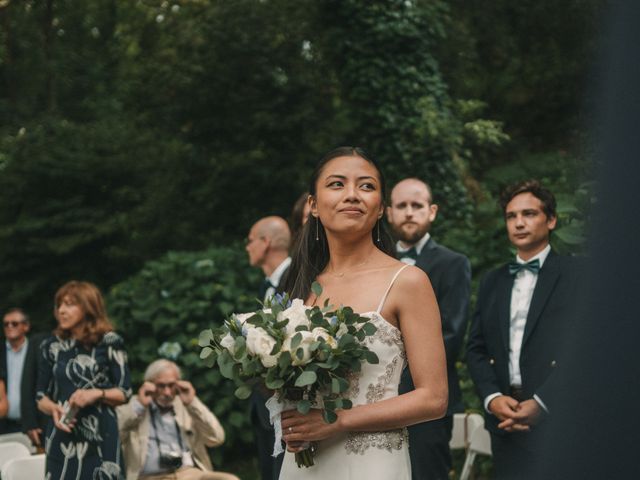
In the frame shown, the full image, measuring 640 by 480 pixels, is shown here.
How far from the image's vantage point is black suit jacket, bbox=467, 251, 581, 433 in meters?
4.49

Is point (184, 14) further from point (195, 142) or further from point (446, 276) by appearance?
point (446, 276)

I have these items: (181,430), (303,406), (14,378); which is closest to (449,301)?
(181,430)

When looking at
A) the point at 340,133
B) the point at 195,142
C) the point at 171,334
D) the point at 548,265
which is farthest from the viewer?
the point at 195,142

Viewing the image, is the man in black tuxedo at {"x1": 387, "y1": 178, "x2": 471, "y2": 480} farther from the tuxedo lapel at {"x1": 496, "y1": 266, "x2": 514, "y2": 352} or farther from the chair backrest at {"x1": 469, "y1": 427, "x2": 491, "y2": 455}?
the chair backrest at {"x1": 469, "y1": 427, "x2": 491, "y2": 455}

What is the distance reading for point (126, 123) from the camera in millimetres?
Result: 14219

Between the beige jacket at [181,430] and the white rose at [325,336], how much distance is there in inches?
153

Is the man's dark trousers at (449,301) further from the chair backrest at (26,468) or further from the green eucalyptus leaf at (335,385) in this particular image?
the chair backrest at (26,468)

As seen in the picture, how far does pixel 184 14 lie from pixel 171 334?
6.13 meters

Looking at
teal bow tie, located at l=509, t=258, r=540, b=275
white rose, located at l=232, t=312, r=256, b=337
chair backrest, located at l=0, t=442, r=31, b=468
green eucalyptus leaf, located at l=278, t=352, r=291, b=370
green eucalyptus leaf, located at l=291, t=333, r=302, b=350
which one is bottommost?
chair backrest, located at l=0, t=442, r=31, b=468

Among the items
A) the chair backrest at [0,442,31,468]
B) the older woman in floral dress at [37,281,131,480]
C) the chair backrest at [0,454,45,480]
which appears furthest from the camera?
the chair backrest at [0,442,31,468]

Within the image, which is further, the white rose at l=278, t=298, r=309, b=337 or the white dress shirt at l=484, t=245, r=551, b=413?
the white dress shirt at l=484, t=245, r=551, b=413

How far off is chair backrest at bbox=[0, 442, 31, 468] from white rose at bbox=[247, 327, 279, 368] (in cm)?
420

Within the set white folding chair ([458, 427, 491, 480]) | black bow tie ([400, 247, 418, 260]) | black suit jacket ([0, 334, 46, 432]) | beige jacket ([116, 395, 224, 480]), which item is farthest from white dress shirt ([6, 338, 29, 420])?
black bow tie ([400, 247, 418, 260])

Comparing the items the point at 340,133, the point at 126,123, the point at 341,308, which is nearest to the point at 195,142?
the point at 126,123
